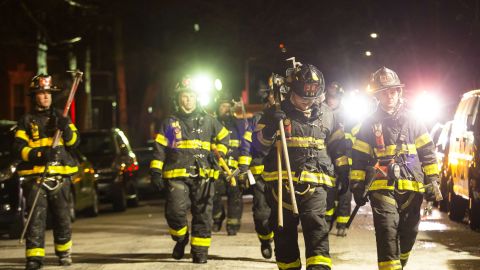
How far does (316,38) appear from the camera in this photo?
46062mm

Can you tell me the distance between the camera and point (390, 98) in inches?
362

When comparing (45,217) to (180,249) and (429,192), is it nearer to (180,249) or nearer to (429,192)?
(180,249)

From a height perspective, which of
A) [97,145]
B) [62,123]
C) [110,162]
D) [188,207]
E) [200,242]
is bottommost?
[200,242]

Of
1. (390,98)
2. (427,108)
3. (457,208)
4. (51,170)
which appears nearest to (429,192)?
(390,98)

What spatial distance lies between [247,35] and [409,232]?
31714mm

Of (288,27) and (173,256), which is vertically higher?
(288,27)

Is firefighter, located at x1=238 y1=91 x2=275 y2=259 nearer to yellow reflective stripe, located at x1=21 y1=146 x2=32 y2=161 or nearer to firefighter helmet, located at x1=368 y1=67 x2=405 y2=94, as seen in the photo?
yellow reflective stripe, located at x1=21 y1=146 x2=32 y2=161

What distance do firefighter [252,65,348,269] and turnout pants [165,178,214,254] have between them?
260 cm

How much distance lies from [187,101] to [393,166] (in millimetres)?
3503

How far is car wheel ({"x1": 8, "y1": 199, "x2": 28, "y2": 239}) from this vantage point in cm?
1523

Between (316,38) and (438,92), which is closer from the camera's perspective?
(438,92)

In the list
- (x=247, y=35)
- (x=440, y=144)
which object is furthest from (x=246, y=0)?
(x=440, y=144)

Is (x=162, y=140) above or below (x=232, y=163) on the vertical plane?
above

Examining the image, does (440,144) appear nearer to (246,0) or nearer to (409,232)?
(409,232)
